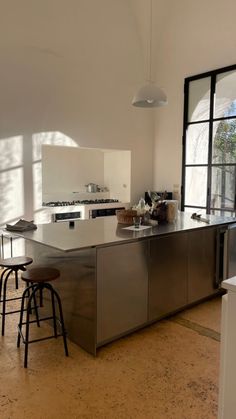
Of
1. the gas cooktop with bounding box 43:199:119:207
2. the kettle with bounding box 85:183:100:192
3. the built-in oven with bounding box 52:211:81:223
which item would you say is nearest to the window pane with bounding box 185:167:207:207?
the gas cooktop with bounding box 43:199:119:207

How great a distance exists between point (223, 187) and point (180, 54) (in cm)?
261

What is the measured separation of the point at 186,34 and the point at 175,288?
4814 mm

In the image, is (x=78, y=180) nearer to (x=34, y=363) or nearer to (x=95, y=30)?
(x=95, y=30)

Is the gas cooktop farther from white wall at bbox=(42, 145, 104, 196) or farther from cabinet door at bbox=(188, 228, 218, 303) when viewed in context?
cabinet door at bbox=(188, 228, 218, 303)

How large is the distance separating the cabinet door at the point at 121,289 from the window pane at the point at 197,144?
3.55 m

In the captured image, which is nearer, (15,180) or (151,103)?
(151,103)

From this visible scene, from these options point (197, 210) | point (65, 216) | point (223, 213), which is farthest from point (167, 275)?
point (197, 210)

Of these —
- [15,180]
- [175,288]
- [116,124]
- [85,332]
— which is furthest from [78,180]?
[85,332]

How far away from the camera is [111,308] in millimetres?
2541

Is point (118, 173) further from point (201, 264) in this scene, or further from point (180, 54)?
point (201, 264)

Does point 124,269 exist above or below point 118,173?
below

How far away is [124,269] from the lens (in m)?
2.61

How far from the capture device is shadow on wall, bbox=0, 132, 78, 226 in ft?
15.5

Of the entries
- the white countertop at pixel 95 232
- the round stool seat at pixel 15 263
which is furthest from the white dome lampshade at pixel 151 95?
the round stool seat at pixel 15 263
